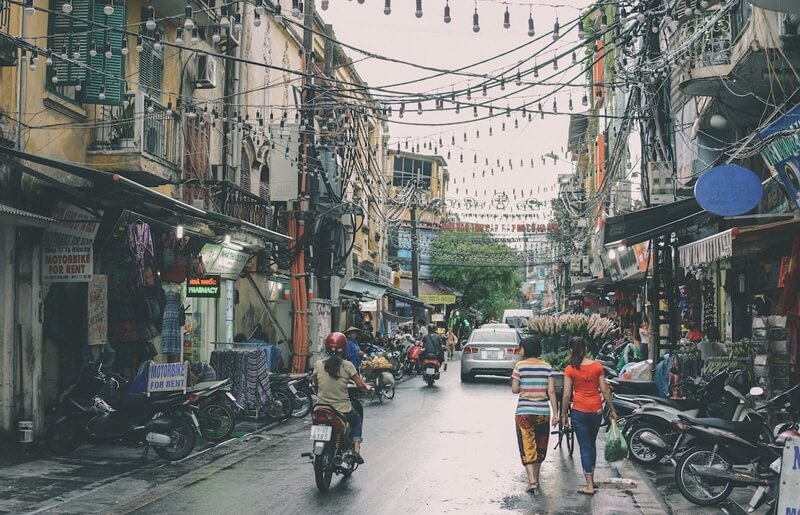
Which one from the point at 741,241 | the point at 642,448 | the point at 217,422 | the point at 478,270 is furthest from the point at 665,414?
the point at 478,270

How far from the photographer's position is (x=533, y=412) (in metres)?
10.0

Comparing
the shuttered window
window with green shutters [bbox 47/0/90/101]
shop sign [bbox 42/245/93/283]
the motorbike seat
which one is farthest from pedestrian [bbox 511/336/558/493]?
the shuttered window

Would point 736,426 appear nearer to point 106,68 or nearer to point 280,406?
point 280,406

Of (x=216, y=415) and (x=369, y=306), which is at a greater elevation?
(x=369, y=306)

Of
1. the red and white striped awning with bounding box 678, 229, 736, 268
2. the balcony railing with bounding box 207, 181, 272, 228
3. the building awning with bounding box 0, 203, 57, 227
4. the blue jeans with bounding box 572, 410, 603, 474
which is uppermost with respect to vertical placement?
the balcony railing with bounding box 207, 181, 272, 228

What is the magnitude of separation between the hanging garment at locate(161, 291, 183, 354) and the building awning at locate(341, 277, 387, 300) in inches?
473

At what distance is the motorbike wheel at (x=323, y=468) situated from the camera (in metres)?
9.66

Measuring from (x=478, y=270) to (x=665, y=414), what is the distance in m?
54.7

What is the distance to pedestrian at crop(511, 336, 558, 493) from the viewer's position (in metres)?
9.91

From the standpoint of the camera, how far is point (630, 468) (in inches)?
469

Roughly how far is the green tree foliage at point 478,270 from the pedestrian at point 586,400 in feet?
172

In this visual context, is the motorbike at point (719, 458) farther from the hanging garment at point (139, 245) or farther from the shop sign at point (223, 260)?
the shop sign at point (223, 260)

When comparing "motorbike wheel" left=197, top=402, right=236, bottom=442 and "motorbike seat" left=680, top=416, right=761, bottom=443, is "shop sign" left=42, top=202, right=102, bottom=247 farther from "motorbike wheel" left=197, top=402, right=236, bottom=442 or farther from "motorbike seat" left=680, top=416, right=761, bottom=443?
"motorbike seat" left=680, top=416, right=761, bottom=443

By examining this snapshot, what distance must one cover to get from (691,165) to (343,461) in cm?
1413
